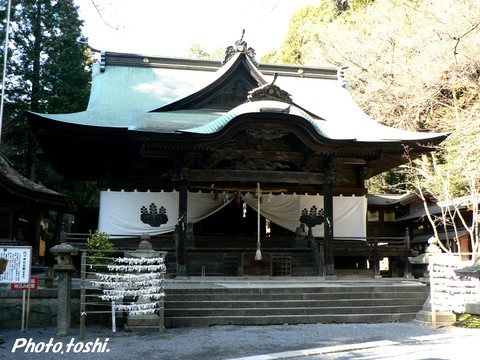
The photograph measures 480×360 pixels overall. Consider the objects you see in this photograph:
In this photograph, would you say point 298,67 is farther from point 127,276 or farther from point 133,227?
point 127,276

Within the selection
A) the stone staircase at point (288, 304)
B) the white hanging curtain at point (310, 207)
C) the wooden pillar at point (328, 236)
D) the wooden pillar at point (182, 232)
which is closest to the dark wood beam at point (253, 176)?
the wooden pillar at point (182, 232)

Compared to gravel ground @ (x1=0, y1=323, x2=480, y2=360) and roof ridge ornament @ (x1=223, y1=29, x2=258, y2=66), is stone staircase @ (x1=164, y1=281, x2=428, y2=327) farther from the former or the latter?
roof ridge ornament @ (x1=223, y1=29, x2=258, y2=66)

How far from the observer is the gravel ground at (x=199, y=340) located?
6.17 meters

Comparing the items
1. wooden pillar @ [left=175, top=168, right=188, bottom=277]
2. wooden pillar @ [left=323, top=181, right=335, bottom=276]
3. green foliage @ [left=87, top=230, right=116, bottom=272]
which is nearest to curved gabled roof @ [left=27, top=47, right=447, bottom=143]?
wooden pillar @ [left=175, top=168, right=188, bottom=277]

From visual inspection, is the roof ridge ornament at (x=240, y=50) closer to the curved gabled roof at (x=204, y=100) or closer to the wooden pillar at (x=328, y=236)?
the curved gabled roof at (x=204, y=100)

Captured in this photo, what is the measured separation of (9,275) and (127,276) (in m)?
2.00

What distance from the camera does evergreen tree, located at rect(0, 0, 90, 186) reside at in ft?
62.4

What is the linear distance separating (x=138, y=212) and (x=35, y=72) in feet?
33.2

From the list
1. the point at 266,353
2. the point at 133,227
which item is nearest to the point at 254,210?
the point at 133,227

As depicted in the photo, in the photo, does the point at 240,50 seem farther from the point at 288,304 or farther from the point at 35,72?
the point at 35,72

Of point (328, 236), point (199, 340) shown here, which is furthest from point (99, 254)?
point (328, 236)

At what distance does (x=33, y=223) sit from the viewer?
52.4 feet

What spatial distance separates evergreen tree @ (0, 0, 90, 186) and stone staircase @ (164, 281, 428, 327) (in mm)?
13365

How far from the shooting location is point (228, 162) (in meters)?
13.9
